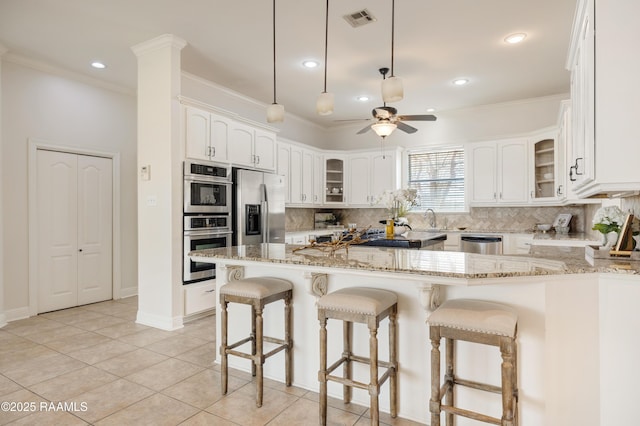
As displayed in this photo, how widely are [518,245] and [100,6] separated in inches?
222

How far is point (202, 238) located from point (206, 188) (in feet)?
1.86

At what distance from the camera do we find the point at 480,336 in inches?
67.6

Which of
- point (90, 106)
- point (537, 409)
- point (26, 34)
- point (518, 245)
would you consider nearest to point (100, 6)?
point (26, 34)

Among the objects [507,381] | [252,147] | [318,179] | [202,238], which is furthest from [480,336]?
[318,179]

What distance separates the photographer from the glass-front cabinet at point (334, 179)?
22.7 ft

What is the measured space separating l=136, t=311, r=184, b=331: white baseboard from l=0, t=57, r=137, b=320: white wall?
4.95 feet

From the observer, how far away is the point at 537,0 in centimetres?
305

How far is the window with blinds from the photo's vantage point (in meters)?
6.32

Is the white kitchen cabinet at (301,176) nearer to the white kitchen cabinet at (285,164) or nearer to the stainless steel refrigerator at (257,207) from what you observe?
the white kitchen cabinet at (285,164)

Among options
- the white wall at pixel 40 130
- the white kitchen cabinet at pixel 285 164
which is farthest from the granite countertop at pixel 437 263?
the white kitchen cabinet at pixel 285 164

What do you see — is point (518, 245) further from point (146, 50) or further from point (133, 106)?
point (133, 106)

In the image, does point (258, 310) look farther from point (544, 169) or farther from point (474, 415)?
point (544, 169)

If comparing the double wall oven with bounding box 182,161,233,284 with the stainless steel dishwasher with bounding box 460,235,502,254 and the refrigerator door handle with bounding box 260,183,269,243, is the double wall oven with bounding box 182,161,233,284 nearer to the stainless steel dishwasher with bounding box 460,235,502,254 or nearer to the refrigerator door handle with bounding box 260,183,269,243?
the refrigerator door handle with bounding box 260,183,269,243

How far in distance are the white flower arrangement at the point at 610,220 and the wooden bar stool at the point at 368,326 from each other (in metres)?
1.41
